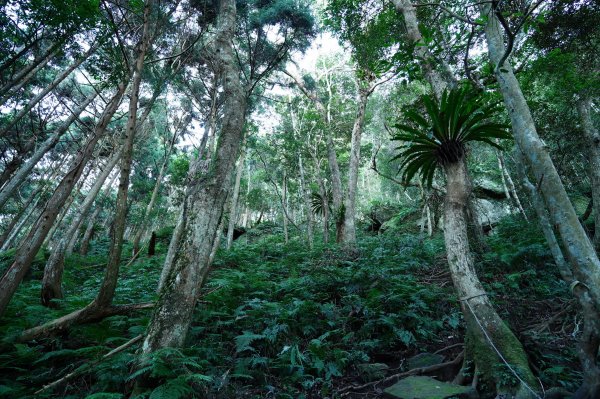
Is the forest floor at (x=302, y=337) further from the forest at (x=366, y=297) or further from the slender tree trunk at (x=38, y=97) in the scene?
the slender tree trunk at (x=38, y=97)

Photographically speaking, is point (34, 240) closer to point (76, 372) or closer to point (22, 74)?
point (76, 372)

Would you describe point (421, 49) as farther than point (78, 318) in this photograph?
Yes

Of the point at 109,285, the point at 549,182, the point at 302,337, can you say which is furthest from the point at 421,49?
the point at 109,285

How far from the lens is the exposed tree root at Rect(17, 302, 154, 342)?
3.41 m

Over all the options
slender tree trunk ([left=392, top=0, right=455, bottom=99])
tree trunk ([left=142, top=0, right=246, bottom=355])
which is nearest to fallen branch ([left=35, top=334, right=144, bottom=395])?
tree trunk ([left=142, top=0, right=246, bottom=355])

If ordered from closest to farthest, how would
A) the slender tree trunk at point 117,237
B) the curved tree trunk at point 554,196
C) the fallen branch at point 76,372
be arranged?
the curved tree trunk at point 554,196
the fallen branch at point 76,372
the slender tree trunk at point 117,237

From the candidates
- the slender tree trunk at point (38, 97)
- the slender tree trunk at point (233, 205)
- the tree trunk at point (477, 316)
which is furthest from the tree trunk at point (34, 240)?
the slender tree trunk at point (233, 205)

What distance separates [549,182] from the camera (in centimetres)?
277

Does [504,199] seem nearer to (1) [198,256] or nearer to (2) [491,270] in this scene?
(2) [491,270]

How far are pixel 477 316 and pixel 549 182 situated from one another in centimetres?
151

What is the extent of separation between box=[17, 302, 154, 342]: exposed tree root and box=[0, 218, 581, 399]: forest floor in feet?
0.33

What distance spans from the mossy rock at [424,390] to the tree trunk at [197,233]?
222 cm

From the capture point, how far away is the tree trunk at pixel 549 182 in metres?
2.40

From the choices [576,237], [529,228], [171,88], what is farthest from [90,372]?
[171,88]
